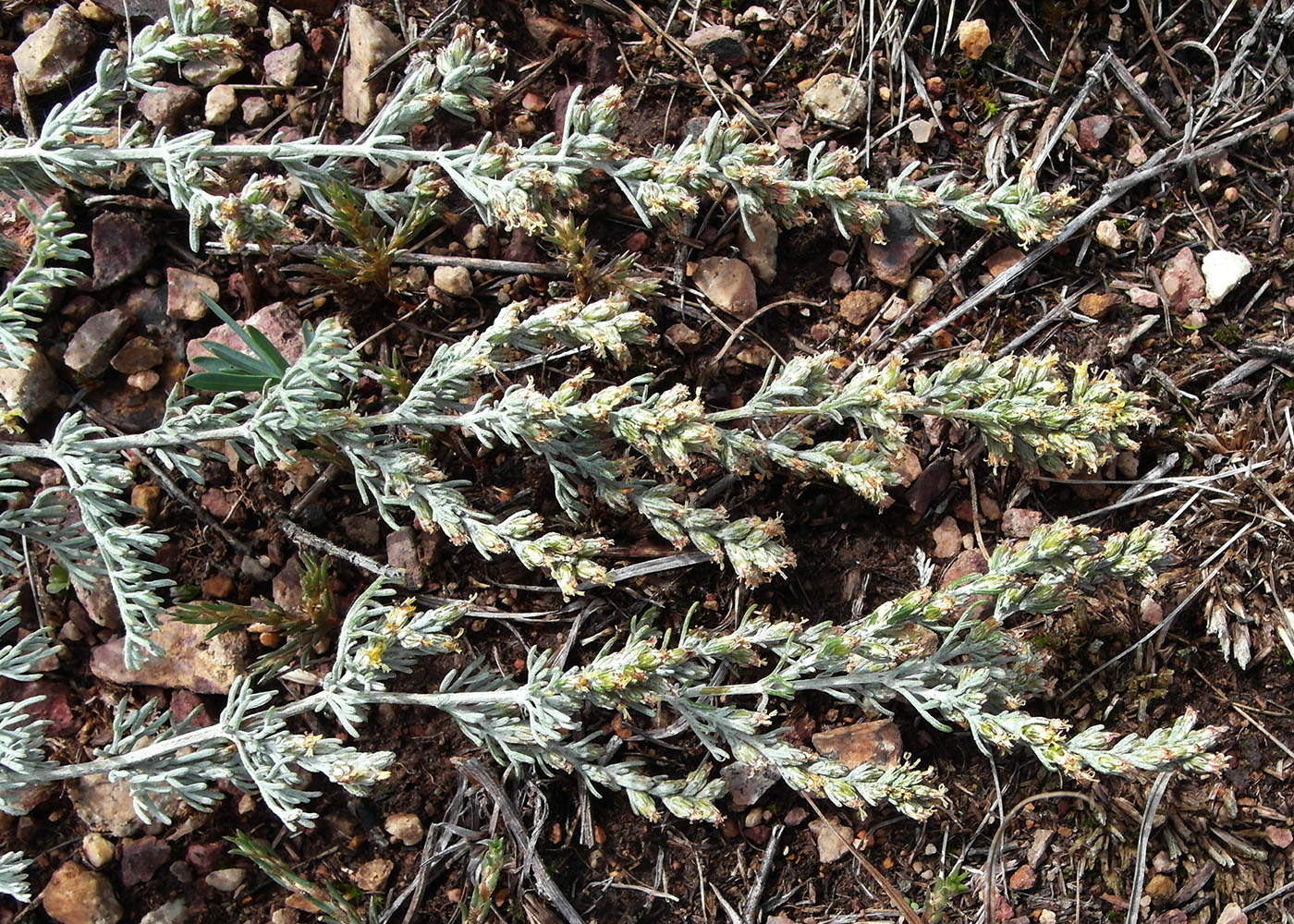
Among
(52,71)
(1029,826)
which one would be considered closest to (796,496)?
(1029,826)

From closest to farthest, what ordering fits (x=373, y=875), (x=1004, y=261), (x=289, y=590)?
(x=373, y=875) < (x=289, y=590) < (x=1004, y=261)

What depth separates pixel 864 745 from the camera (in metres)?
3.93

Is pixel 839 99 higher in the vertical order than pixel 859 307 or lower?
higher

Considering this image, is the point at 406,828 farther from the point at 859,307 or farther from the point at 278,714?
the point at 859,307

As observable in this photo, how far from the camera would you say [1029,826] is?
3.98 m

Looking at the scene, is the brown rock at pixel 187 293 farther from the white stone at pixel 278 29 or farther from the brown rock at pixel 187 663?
the brown rock at pixel 187 663

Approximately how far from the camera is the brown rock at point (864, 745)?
392 centimetres

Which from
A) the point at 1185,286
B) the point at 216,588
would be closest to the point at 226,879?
the point at 216,588

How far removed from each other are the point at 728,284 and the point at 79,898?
344cm

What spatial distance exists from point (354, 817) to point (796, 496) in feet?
7.10

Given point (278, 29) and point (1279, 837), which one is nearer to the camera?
point (1279, 837)

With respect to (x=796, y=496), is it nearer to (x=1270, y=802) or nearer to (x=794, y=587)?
(x=794, y=587)

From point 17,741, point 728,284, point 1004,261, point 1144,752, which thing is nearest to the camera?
point 1144,752

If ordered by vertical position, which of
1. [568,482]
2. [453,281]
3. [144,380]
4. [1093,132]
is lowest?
[568,482]
